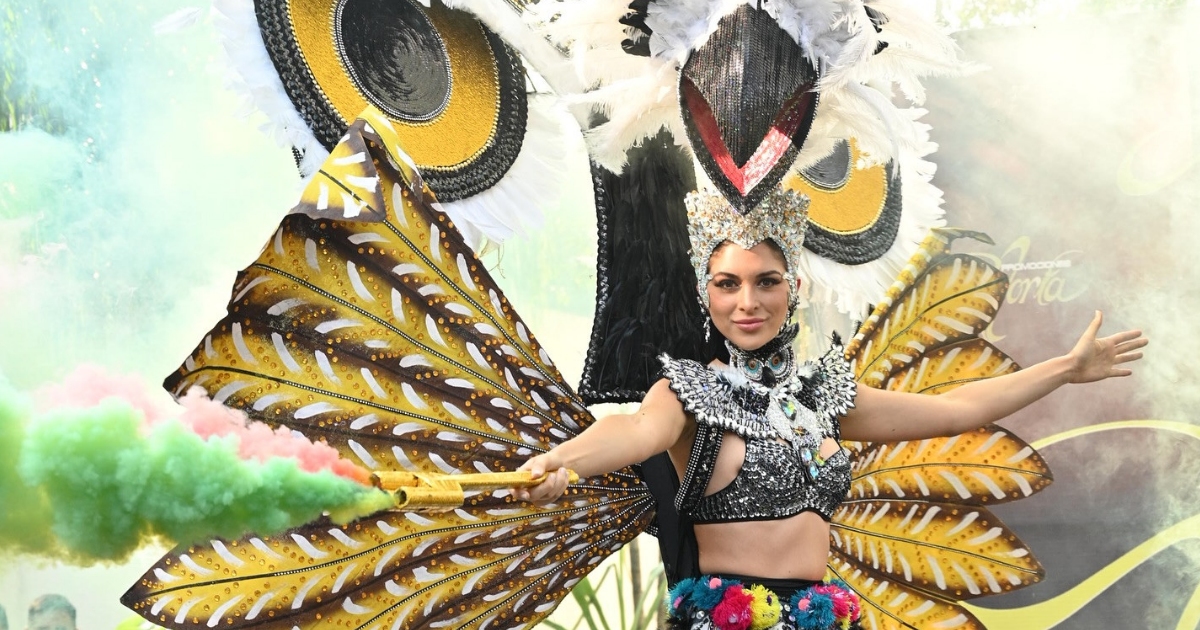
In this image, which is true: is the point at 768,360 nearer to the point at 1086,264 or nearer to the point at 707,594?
the point at 707,594

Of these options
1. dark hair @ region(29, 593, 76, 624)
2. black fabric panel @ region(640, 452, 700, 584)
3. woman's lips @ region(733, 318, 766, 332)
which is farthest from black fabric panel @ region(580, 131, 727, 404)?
dark hair @ region(29, 593, 76, 624)

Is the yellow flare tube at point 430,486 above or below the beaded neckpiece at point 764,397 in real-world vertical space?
below

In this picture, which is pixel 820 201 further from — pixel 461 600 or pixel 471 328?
pixel 461 600

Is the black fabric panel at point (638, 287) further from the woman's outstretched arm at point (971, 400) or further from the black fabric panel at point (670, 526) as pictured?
the woman's outstretched arm at point (971, 400)

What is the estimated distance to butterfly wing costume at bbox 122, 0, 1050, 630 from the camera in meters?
1.68

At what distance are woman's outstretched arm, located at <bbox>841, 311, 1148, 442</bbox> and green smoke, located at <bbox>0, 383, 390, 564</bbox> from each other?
1246 mm

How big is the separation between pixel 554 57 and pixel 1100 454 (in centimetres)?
197

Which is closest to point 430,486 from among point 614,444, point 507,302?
point 614,444

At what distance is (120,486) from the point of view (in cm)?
110

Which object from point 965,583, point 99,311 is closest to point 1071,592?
point 965,583

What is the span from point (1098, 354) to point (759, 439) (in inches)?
31.4

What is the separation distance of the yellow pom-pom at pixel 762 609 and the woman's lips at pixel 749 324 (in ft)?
1.46

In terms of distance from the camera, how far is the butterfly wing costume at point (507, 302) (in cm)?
168

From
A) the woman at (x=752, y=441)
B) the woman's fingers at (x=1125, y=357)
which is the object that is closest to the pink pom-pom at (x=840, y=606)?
the woman at (x=752, y=441)
